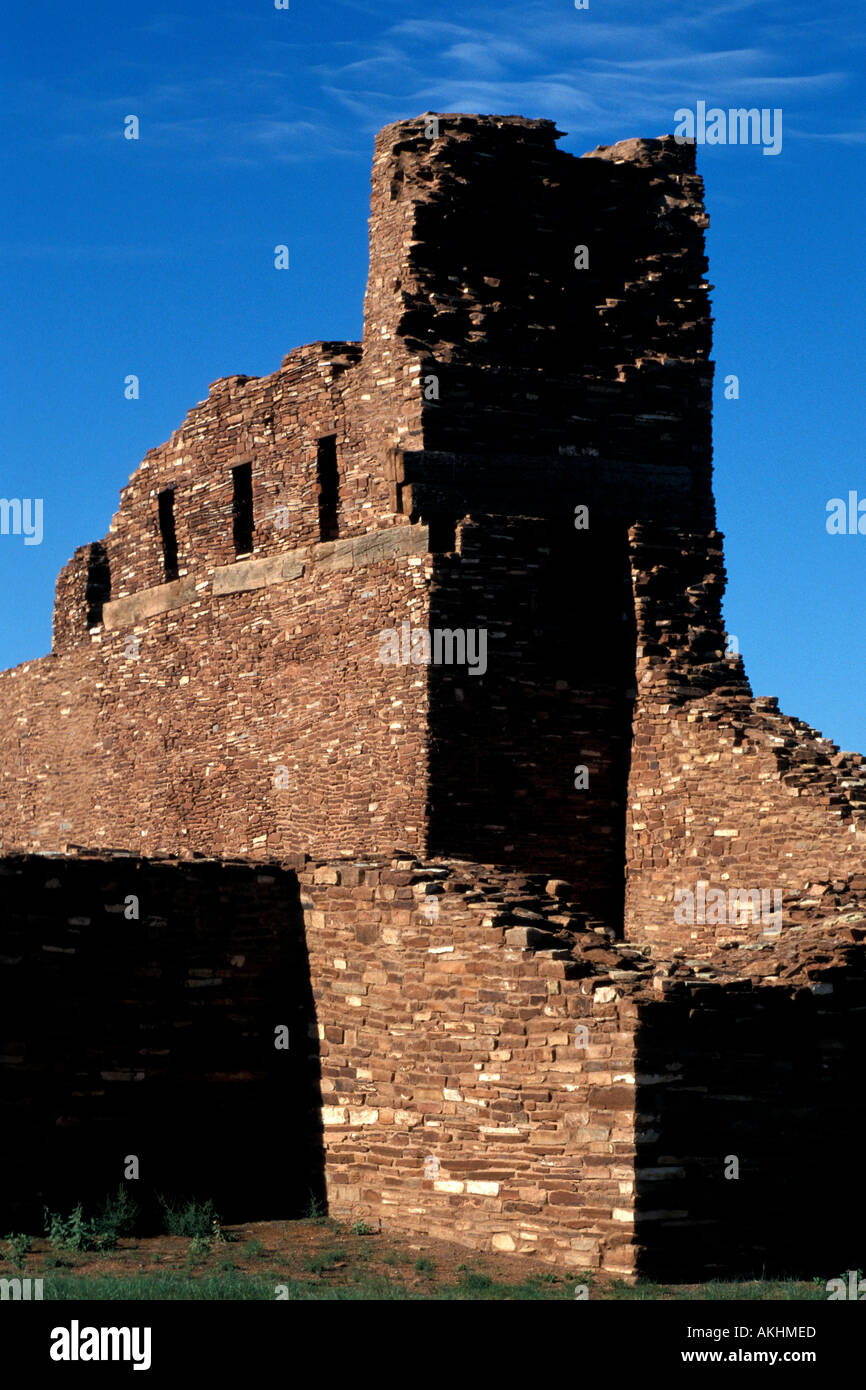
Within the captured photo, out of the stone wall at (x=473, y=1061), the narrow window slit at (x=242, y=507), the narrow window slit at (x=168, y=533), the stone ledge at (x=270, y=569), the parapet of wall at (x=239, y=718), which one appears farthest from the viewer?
the narrow window slit at (x=168, y=533)

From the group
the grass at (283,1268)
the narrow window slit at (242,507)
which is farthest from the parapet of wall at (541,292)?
the grass at (283,1268)

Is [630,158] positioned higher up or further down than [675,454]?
higher up

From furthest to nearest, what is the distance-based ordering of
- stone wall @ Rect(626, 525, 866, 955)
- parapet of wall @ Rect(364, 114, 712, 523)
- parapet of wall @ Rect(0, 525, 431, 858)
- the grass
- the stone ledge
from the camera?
1. parapet of wall @ Rect(364, 114, 712, 523)
2. the stone ledge
3. parapet of wall @ Rect(0, 525, 431, 858)
4. stone wall @ Rect(626, 525, 866, 955)
5. the grass

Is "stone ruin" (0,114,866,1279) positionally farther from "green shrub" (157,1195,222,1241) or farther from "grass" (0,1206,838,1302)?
"green shrub" (157,1195,222,1241)

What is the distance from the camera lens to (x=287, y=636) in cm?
2259

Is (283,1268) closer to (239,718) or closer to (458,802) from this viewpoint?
(458,802)

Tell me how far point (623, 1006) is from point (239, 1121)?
423 cm

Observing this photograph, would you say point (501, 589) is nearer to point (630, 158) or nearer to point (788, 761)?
point (788, 761)

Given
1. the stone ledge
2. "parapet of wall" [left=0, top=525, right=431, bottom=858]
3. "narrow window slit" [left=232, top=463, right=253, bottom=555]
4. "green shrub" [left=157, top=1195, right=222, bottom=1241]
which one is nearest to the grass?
"green shrub" [left=157, top=1195, right=222, bottom=1241]

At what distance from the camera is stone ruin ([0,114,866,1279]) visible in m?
14.0

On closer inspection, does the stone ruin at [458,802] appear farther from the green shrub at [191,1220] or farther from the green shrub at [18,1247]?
the green shrub at [18,1247]

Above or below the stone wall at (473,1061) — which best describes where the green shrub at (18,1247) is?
below

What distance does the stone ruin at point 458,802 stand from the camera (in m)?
14.0
